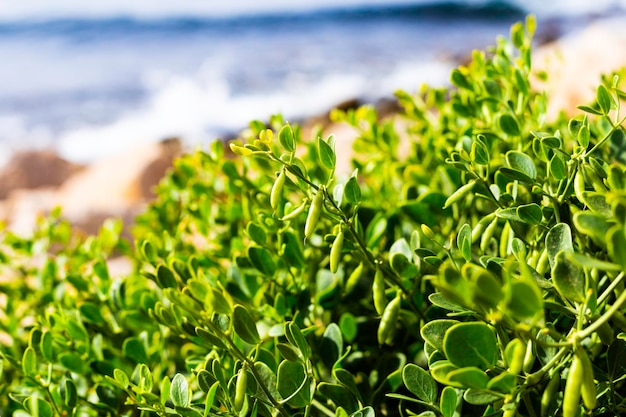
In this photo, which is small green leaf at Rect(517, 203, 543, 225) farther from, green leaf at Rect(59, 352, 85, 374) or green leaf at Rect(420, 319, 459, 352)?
green leaf at Rect(59, 352, 85, 374)

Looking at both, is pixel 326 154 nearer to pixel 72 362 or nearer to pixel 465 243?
Result: pixel 465 243

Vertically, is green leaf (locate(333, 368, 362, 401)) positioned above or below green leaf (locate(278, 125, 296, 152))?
below

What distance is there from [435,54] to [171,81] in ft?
4.30

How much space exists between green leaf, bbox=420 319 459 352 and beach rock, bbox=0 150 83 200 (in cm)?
194

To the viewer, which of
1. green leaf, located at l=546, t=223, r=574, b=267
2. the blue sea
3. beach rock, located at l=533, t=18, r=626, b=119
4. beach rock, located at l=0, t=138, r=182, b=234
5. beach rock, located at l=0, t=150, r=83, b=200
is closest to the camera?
green leaf, located at l=546, t=223, r=574, b=267

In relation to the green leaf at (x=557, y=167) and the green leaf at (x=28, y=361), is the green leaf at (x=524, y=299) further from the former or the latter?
the green leaf at (x=28, y=361)

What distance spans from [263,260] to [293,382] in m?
0.13

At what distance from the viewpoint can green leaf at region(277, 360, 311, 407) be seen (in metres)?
0.36

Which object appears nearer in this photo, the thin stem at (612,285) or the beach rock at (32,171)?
the thin stem at (612,285)

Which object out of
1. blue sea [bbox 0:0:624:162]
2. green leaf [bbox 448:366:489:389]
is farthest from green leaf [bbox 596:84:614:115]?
blue sea [bbox 0:0:624:162]

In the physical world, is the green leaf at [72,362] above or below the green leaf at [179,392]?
below

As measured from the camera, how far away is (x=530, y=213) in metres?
0.37

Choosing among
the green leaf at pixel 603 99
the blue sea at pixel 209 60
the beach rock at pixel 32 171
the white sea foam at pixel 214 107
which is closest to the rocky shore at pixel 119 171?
the beach rock at pixel 32 171

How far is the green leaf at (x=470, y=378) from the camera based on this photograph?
27cm
